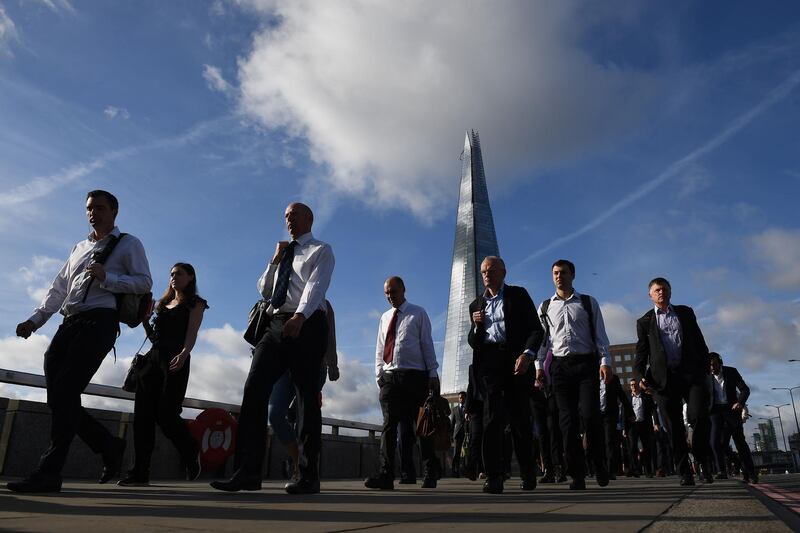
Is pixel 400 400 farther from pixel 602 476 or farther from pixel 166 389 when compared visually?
pixel 166 389

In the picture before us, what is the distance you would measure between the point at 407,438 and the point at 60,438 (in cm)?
326

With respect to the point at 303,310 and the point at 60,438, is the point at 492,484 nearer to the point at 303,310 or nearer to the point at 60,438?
the point at 303,310

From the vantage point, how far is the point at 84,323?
4246 millimetres

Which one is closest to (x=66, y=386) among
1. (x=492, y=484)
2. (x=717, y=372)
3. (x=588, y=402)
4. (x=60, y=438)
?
(x=60, y=438)

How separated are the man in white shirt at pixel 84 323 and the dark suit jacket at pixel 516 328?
2.66 m

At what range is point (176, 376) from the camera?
5.42m

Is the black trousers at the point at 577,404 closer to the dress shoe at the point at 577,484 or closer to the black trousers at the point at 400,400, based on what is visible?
the dress shoe at the point at 577,484

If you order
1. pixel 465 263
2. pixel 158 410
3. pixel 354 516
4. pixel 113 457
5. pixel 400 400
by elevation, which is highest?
pixel 465 263

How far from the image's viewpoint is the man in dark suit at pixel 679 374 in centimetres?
607

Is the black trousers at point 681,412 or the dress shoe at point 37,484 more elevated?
the black trousers at point 681,412

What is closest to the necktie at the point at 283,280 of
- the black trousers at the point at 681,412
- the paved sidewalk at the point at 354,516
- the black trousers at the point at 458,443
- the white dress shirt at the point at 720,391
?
the paved sidewalk at the point at 354,516

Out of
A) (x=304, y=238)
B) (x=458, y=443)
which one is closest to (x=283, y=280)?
(x=304, y=238)

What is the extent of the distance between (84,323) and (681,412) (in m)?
5.39

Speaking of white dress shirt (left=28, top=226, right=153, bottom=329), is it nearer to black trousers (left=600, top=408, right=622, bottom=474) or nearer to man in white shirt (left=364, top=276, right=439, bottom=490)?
man in white shirt (left=364, top=276, right=439, bottom=490)
